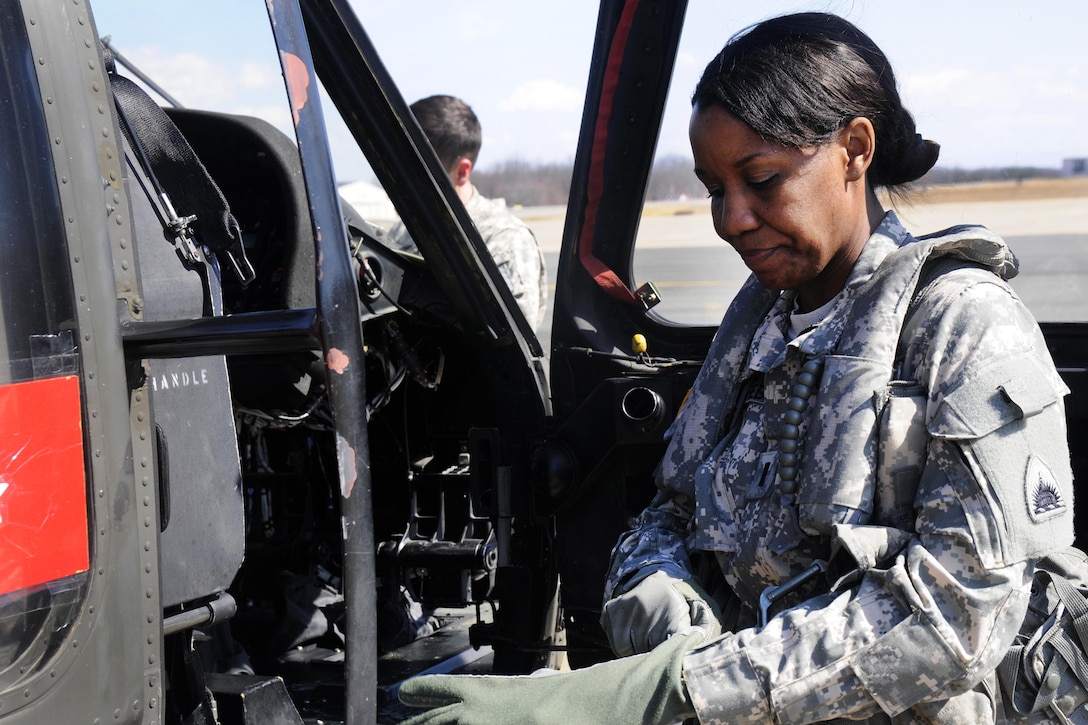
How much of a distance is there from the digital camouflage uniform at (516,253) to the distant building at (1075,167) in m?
2.20

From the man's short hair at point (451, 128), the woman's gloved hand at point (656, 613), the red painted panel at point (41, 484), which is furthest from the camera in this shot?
the man's short hair at point (451, 128)

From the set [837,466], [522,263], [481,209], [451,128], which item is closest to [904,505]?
[837,466]

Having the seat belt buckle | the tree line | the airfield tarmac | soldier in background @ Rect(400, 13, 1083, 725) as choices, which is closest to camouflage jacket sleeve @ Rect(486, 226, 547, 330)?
the tree line

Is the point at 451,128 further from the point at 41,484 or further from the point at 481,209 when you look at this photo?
the point at 41,484

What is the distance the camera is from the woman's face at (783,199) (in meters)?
1.80

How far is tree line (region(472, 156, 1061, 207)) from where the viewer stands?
101 inches

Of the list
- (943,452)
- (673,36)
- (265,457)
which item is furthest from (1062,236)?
(265,457)

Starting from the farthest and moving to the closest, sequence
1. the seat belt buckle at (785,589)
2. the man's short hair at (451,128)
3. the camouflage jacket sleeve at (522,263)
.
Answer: the man's short hair at (451,128)
the camouflage jacket sleeve at (522,263)
the seat belt buckle at (785,589)

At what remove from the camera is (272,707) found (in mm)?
2049

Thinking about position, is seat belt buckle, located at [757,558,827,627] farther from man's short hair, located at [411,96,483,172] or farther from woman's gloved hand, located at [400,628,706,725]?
man's short hair, located at [411,96,483,172]

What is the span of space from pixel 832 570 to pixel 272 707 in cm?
101

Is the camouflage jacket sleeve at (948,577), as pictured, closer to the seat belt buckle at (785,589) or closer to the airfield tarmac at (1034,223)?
the seat belt buckle at (785,589)

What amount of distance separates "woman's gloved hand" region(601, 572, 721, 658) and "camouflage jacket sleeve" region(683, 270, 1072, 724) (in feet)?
0.58

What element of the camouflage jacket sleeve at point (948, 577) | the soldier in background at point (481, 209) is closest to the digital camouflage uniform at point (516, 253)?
the soldier in background at point (481, 209)
